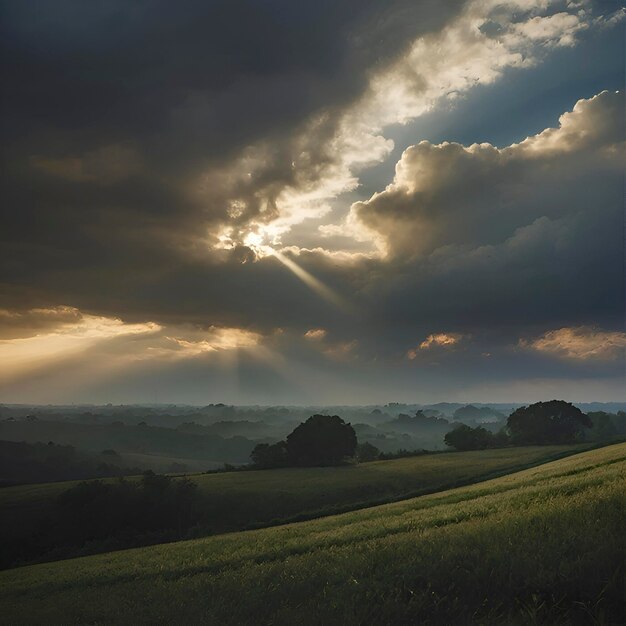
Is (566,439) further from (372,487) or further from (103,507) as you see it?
(103,507)

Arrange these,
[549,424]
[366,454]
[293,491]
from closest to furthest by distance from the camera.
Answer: [293,491] → [549,424] → [366,454]

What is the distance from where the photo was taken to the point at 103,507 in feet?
188

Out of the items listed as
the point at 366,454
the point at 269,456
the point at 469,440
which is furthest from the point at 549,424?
the point at 269,456

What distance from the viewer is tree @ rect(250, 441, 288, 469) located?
91562 mm

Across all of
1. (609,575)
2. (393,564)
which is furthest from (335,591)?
(609,575)

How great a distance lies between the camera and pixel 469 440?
346 feet

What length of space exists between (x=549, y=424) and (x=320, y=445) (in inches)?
2222

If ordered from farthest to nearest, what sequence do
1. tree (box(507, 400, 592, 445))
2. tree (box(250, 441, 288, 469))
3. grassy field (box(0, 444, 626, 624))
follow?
tree (box(507, 400, 592, 445)) < tree (box(250, 441, 288, 469)) < grassy field (box(0, 444, 626, 624))

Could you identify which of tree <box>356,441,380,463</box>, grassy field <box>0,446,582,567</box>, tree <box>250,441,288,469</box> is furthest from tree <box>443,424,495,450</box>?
tree <box>250,441,288,469</box>

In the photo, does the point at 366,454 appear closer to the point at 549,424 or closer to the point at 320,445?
the point at 320,445

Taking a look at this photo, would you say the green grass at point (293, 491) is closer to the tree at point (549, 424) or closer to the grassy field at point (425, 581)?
the grassy field at point (425, 581)

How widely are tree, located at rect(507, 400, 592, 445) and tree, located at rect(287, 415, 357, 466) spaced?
4371cm

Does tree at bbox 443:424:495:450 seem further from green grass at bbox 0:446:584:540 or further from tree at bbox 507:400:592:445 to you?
green grass at bbox 0:446:584:540

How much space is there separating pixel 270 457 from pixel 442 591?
89.9 m
